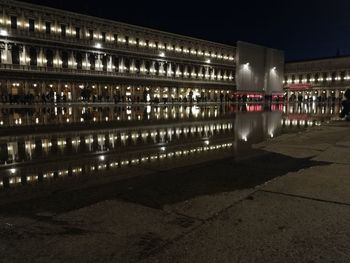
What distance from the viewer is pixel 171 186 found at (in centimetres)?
505

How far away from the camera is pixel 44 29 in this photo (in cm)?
5109

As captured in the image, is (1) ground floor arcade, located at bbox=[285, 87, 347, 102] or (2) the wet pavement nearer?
(2) the wet pavement

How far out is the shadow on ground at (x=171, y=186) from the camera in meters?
4.25

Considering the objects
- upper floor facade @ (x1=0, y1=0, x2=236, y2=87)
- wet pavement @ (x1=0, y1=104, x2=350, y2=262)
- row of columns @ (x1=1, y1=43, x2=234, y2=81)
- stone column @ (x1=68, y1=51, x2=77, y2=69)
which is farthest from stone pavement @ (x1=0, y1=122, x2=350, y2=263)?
stone column @ (x1=68, y1=51, x2=77, y2=69)

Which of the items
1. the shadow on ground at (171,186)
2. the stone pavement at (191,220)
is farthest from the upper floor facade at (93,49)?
the stone pavement at (191,220)

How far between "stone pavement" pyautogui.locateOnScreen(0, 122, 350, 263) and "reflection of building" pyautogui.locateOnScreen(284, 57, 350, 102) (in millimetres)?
93408

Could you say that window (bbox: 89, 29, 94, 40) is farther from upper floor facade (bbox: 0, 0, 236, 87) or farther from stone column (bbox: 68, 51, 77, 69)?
stone column (bbox: 68, 51, 77, 69)

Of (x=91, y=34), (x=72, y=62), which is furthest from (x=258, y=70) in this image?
(x=72, y=62)

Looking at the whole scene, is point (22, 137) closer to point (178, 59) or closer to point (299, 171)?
point (299, 171)

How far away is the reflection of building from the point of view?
9656cm

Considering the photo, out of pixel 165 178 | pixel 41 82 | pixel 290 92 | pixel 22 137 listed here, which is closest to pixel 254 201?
pixel 165 178

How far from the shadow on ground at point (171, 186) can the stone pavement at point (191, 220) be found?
0.05 feet

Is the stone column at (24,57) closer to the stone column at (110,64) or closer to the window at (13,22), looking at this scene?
the window at (13,22)

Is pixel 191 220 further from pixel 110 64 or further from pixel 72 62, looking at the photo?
pixel 110 64
